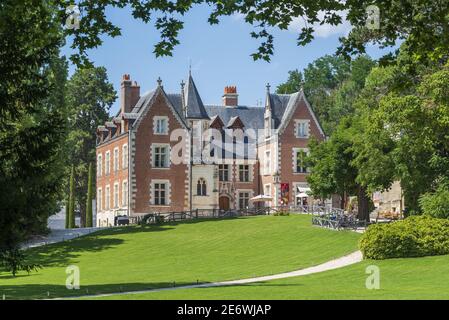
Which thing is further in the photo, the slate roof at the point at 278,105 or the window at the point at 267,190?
the window at the point at 267,190

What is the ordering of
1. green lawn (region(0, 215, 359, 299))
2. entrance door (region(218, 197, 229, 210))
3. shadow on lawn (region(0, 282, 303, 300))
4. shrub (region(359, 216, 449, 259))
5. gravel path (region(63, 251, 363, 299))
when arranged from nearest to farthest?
shadow on lawn (region(0, 282, 303, 300)) → gravel path (region(63, 251, 363, 299)) → green lawn (region(0, 215, 359, 299)) → shrub (region(359, 216, 449, 259)) → entrance door (region(218, 197, 229, 210))

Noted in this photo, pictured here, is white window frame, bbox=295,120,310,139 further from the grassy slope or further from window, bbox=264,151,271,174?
the grassy slope

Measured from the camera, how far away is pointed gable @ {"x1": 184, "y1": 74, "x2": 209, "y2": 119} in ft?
238

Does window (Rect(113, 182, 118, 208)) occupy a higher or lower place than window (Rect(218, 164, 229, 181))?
lower

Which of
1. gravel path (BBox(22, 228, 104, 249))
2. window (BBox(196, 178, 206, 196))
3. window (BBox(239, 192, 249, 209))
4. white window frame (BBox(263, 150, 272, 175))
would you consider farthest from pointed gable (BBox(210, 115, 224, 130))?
gravel path (BBox(22, 228, 104, 249))

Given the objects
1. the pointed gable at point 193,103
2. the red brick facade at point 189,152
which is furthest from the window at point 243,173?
the pointed gable at point 193,103

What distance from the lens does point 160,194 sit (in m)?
68.9

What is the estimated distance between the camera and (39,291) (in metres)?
28.9

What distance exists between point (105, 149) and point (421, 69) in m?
38.9

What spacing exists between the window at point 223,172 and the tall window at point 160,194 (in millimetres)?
6783

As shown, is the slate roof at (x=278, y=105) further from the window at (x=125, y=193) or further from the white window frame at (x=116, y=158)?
the window at (x=125, y=193)

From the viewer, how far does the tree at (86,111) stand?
91.1 metres

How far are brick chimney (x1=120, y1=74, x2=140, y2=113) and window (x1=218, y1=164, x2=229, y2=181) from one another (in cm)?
965

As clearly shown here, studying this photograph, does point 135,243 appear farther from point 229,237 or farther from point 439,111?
point 439,111
